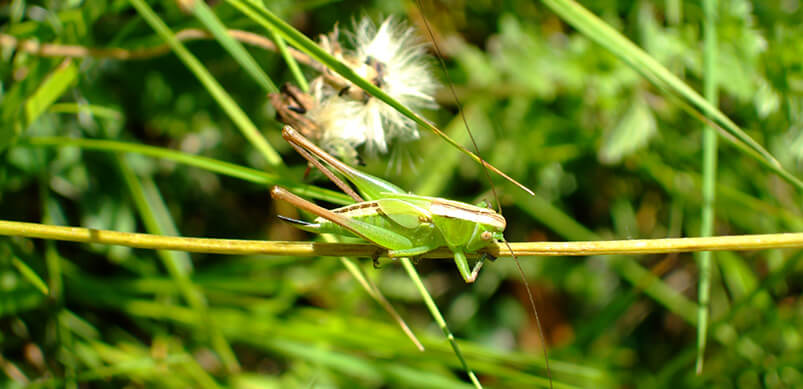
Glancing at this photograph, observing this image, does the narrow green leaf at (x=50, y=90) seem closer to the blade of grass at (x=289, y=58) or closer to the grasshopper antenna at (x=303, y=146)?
the blade of grass at (x=289, y=58)

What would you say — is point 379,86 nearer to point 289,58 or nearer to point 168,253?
point 289,58

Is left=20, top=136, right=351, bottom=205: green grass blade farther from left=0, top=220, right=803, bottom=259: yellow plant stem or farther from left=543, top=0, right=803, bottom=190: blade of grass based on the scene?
left=543, top=0, right=803, bottom=190: blade of grass

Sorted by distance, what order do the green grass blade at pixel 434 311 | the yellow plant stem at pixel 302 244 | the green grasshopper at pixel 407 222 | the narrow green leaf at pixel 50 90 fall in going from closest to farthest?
the yellow plant stem at pixel 302 244 → the green grasshopper at pixel 407 222 → the green grass blade at pixel 434 311 → the narrow green leaf at pixel 50 90

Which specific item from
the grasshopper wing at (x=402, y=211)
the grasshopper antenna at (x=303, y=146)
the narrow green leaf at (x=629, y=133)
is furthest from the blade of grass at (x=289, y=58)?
the narrow green leaf at (x=629, y=133)

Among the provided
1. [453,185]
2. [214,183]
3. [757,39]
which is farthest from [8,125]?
[757,39]

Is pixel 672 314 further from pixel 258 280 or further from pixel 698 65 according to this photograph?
pixel 258 280

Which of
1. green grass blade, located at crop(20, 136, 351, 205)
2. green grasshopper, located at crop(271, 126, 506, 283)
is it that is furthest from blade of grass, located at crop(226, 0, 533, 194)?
green grass blade, located at crop(20, 136, 351, 205)
